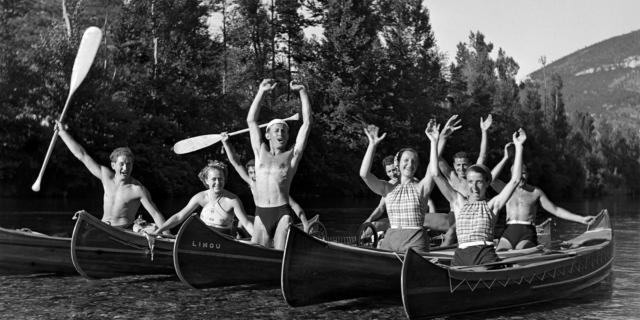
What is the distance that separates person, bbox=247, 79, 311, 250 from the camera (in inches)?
306

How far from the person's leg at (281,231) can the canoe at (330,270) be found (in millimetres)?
1053

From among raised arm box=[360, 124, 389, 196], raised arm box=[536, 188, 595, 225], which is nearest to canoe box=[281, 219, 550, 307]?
raised arm box=[360, 124, 389, 196]

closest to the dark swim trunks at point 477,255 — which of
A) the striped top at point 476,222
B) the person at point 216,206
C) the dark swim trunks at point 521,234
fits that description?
the striped top at point 476,222

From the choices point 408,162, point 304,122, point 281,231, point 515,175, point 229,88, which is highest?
point 229,88

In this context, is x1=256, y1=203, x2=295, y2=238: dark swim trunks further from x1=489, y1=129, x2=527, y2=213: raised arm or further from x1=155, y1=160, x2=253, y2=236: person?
x1=489, y1=129, x2=527, y2=213: raised arm

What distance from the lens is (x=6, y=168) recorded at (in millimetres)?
26234

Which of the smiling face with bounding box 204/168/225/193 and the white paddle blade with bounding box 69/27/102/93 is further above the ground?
the white paddle blade with bounding box 69/27/102/93

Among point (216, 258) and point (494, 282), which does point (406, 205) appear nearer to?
point (494, 282)

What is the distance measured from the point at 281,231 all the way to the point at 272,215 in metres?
0.21

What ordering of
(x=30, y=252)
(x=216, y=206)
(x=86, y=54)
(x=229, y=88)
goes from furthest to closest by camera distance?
(x=229, y=88) → (x=86, y=54) → (x=216, y=206) → (x=30, y=252)

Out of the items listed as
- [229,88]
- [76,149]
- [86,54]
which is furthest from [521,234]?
[229,88]

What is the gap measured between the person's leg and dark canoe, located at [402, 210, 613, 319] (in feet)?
6.37

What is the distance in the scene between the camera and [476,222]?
22.4 feet

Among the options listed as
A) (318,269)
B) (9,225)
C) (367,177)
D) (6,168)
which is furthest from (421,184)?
(6,168)
